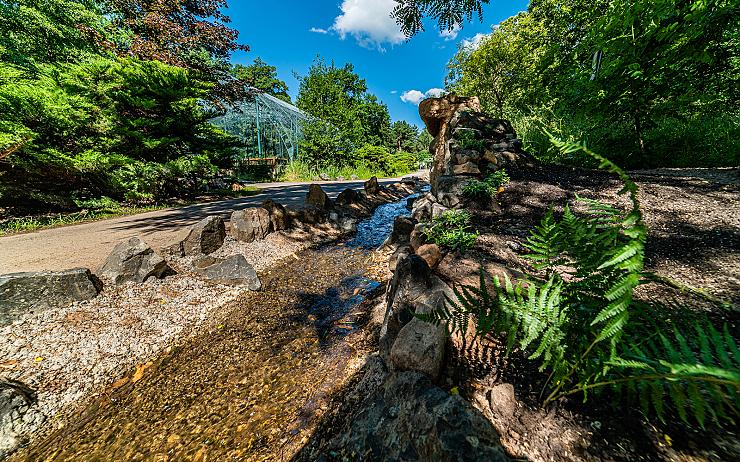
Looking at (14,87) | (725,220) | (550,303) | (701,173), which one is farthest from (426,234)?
(14,87)

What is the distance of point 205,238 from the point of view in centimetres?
407

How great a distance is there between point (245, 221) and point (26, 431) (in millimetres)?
3371

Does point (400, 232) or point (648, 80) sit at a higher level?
point (648, 80)

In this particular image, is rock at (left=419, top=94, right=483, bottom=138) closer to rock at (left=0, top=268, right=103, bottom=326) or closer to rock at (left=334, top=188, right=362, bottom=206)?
rock at (left=334, top=188, right=362, bottom=206)

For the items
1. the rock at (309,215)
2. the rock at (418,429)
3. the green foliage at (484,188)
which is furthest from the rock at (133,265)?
the green foliage at (484,188)

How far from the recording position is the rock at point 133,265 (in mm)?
3027

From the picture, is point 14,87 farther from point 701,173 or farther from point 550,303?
point 701,173

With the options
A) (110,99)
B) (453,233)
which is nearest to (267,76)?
(110,99)

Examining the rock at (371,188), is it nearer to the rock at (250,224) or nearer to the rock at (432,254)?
the rock at (250,224)

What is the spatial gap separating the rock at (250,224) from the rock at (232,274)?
1.03 metres

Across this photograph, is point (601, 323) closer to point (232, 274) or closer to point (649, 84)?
point (232, 274)

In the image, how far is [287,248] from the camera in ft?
15.6

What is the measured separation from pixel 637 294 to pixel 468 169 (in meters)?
3.35

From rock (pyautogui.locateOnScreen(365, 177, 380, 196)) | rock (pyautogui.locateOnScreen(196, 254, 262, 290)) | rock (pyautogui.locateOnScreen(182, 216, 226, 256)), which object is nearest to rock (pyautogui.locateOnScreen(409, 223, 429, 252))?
rock (pyautogui.locateOnScreen(196, 254, 262, 290))
